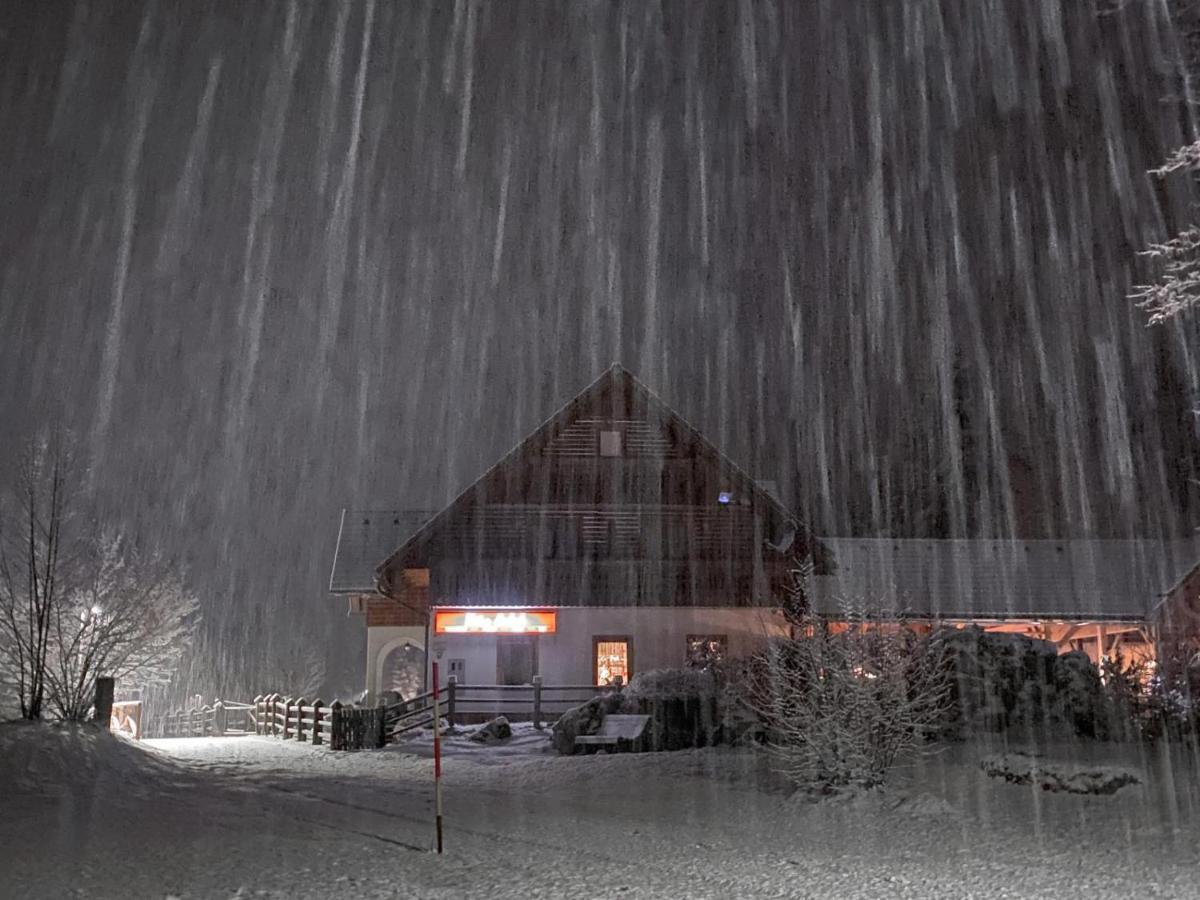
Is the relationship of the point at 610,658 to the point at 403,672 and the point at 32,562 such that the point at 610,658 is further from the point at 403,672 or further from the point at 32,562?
the point at 403,672

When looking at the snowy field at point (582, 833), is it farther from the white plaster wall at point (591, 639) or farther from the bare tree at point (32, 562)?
the white plaster wall at point (591, 639)

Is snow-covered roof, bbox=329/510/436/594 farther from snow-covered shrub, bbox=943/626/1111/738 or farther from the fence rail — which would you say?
snow-covered shrub, bbox=943/626/1111/738

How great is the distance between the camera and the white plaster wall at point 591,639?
2697cm

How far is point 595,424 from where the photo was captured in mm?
27312

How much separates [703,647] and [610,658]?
2401 mm

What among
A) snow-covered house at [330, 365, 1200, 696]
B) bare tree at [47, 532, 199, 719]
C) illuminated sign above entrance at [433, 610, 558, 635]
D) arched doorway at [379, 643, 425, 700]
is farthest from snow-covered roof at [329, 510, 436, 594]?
arched doorway at [379, 643, 425, 700]

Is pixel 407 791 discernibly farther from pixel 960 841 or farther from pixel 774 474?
pixel 774 474

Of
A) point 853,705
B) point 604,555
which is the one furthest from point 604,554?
point 853,705

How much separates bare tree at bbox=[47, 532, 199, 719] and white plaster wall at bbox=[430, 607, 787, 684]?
738cm

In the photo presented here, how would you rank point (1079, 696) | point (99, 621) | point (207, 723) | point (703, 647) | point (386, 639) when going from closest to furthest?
point (1079, 696) < point (99, 621) < point (703, 647) < point (386, 639) < point (207, 723)

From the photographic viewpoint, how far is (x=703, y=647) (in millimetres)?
26422

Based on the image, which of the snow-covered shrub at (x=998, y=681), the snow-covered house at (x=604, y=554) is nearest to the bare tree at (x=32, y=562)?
the snow-covered house at (x=604, y=554)

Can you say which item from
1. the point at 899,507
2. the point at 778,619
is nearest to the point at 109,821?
the point at 778,619

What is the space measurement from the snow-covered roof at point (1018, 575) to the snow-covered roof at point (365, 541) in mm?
11928
